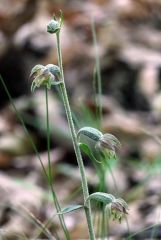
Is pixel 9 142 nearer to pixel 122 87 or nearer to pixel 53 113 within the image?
pixel 53 113

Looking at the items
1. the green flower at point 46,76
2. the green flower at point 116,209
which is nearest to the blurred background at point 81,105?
the green flower at point 116,209

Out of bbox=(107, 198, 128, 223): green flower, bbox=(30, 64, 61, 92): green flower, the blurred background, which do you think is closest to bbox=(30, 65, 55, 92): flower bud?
bbox=(30, 64, 61, 92): green flower

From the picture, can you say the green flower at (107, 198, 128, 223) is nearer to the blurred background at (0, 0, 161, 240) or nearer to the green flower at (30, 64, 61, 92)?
the green flower at (30, 64, 61, 92)

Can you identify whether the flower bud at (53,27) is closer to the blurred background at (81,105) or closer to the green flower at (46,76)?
the green flower at (46,76)

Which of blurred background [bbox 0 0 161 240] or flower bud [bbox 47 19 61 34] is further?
blurred background [bbox 0 0 161 240]

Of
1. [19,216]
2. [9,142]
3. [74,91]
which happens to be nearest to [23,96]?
[74,91]

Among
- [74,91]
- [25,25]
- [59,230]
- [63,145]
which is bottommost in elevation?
[59,230]

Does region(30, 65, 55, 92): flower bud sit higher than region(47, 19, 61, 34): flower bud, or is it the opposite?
region(47, 19, 61, 34): flower bud

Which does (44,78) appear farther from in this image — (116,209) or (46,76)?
(116,209)

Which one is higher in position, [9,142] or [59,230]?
[9,142]
